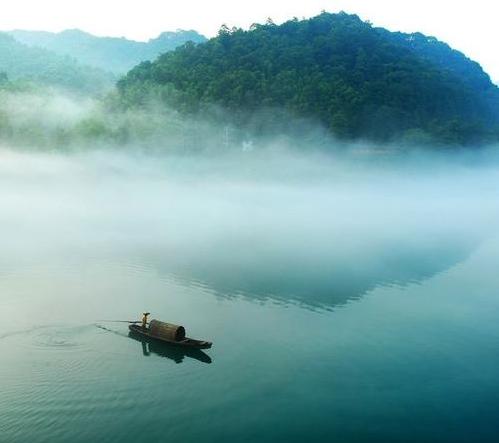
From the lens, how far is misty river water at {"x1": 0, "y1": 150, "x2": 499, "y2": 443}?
17.1 m

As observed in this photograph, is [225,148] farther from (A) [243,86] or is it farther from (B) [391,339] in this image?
(B) [391,339]

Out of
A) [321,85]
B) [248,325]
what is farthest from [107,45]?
[248,325]

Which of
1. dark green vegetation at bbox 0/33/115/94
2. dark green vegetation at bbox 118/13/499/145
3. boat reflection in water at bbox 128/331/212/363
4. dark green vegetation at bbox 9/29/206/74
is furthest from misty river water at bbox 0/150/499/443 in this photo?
dark green vegetation at bbox 9/29/206/74

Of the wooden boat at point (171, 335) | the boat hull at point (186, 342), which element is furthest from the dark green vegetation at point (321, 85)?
the boat hull at point (186, 342)

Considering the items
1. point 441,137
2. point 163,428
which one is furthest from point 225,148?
point 163,428

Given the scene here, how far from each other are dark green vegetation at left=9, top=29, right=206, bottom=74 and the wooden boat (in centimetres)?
17013

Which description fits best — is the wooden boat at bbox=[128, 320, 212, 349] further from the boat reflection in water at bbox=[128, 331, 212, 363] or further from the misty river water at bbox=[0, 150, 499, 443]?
the misty river water at bbox=[0, 150, 499, 443]

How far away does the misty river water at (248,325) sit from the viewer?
17109 mm

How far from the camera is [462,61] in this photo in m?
141

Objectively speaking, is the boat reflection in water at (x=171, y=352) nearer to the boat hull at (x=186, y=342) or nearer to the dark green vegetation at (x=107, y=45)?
the boat hull at (x=186, y=342)

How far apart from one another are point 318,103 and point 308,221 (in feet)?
142

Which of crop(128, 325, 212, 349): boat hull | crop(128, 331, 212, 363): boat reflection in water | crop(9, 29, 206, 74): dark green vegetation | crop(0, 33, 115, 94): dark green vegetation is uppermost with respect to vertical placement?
crop(9, 29, 206, 74): dark green vegetation

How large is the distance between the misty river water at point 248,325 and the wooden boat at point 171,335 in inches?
20.7

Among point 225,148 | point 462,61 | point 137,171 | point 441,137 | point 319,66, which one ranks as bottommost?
point 137,171
